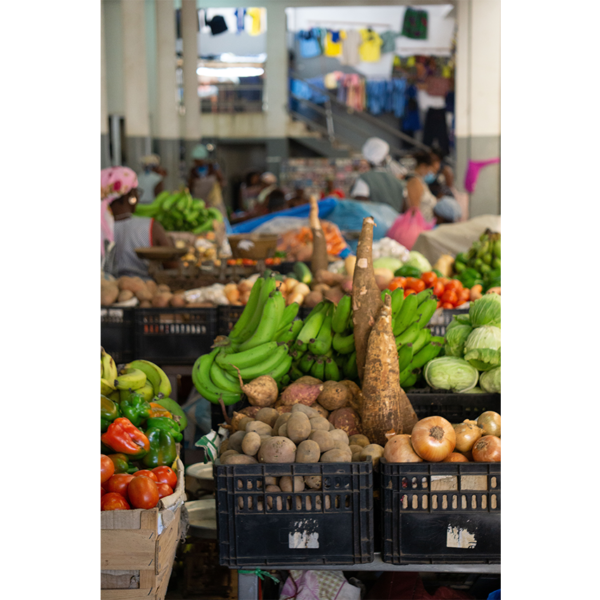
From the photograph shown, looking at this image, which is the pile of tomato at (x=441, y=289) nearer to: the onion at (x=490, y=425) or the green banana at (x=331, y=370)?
the green banana at (x=331, y=370)

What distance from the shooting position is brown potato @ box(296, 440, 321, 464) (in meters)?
1.96

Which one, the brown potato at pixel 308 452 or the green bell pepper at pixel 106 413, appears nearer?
the brown potato at pixel 308 452

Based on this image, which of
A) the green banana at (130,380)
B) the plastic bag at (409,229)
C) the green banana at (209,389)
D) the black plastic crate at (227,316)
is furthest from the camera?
the plastic bag at (409,229)

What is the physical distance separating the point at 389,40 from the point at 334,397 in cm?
1793

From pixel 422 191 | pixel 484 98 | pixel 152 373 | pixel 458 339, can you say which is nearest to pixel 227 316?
pixel 152 373

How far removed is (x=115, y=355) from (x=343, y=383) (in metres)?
1.82

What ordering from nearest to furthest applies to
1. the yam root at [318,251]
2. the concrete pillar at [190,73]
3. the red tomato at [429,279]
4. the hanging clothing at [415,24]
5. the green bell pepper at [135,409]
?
the green bell pepper at [135,409] < the red tomato at [429,279] < the yam root at [318,251] < the concrete pillar at [190,73] < the hanging clothing at [415,24]

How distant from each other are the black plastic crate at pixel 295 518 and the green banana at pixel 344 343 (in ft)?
2.98

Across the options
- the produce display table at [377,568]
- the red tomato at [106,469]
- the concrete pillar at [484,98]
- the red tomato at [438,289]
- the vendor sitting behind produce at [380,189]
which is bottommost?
the produce display table at [377,568]

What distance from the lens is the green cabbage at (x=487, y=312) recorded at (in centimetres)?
292

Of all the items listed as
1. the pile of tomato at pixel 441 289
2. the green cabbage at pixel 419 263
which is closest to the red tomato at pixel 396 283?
the pile of tomato at pixel 441 289

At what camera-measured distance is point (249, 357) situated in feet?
9.18

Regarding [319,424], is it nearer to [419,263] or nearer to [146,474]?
[146,474]
